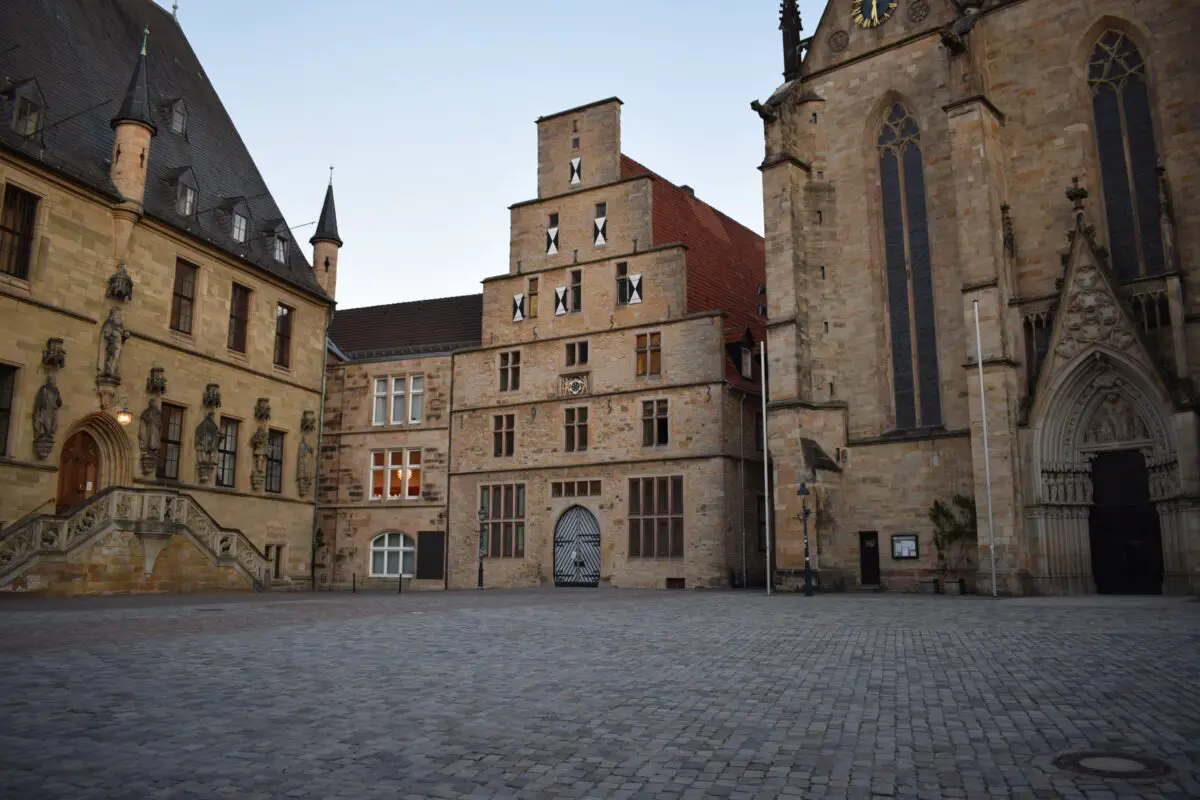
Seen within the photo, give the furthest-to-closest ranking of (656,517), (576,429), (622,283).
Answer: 1. (576,429)
2. (622,283)
3. (656,517)

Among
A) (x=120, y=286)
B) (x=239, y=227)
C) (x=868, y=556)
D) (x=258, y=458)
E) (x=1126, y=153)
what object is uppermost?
(x=239, y=227)

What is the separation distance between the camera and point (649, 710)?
7.31 m

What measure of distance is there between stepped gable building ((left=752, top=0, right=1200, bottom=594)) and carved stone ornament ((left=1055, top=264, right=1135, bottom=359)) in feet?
0.17

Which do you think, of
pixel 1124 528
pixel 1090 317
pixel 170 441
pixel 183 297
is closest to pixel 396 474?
pixel 170 441

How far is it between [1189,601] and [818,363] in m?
12.4

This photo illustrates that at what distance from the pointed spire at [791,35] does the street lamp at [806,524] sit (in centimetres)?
1452

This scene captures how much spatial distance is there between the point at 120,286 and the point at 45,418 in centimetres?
446

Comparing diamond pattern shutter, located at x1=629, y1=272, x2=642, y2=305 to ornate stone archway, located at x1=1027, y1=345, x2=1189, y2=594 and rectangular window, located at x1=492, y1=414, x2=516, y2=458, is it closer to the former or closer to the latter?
rectangular window, located at x1=492, y1=414, x2=516, y2=458

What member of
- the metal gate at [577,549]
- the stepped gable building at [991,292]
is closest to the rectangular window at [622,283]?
the stepped gable building at [991,292]

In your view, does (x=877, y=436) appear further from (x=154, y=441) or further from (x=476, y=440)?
(x=154, y=441)

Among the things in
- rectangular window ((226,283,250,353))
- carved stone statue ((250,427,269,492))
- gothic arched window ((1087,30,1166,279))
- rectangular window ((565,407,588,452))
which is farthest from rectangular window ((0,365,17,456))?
gothic arched window ((1087,30,1166,279))

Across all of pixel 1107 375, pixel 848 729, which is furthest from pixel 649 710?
pixel 1107 375

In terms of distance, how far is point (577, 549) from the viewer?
113 ft

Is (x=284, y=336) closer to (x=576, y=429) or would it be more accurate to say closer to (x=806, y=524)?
(x=576, y=429)
